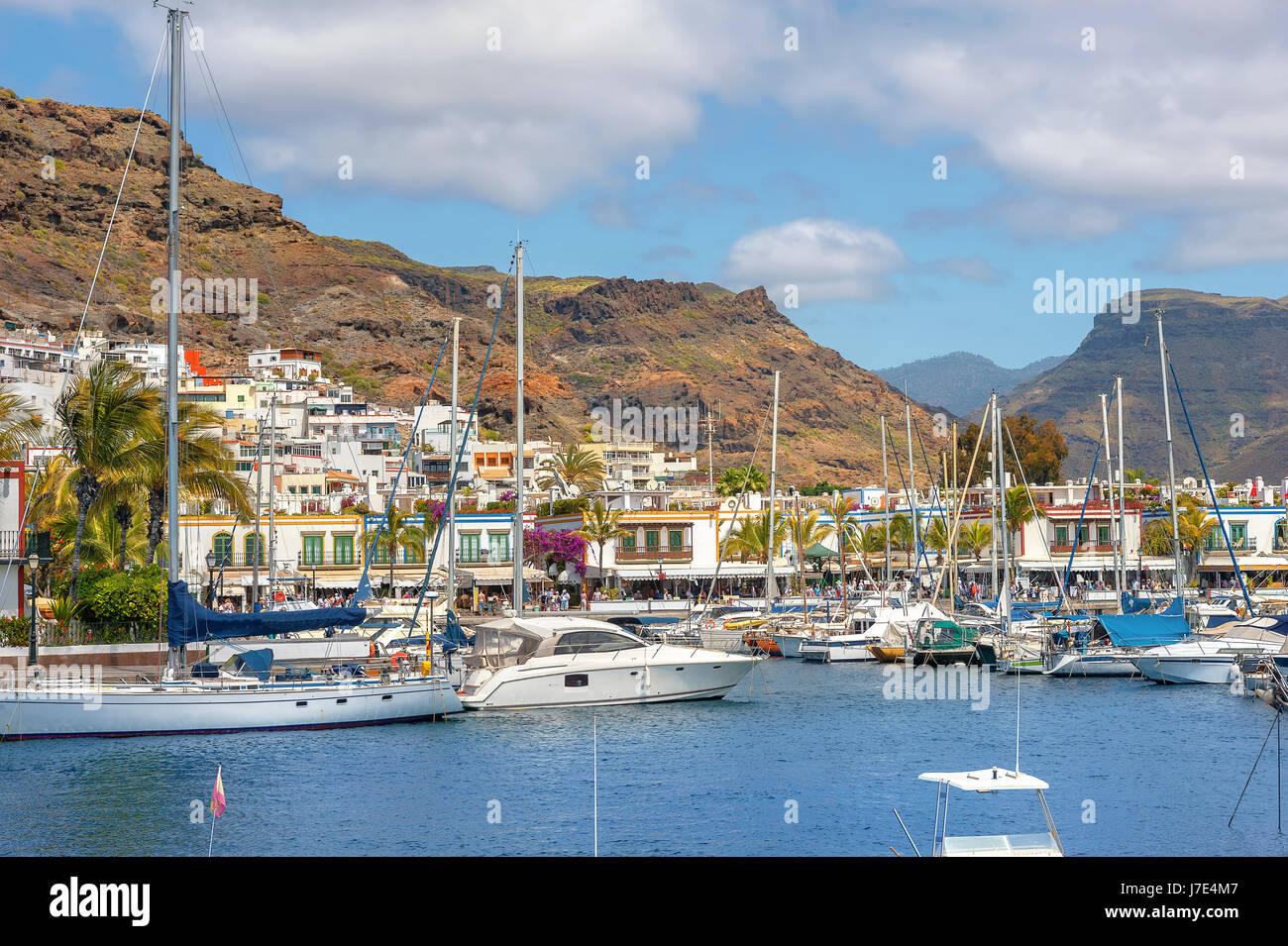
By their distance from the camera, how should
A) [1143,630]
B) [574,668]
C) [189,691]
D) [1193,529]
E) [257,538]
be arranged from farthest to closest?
[1193,529] → [1143,630] → [257,538] → [574,668] → [189,691]

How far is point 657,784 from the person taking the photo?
2764cm

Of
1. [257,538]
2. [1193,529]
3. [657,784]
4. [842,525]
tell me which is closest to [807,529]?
[842,525]

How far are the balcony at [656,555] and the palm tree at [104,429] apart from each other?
43.2m

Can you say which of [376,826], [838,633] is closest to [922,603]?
[838,633]

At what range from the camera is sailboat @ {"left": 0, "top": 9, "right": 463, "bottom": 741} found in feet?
103

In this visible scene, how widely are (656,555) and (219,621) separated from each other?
50.0 m

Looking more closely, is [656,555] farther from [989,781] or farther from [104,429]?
[989,781]

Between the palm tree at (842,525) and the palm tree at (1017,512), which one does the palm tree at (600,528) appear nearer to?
the palm tree at (842,525)

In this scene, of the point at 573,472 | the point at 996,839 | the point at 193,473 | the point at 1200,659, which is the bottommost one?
the point at 1200,659

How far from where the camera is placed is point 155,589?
38969mm

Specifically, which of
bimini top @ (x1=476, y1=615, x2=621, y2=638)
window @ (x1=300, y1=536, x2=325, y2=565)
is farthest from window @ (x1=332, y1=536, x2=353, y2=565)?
bimini top @ (x1=476, y1=615, x2=621, y2=638)

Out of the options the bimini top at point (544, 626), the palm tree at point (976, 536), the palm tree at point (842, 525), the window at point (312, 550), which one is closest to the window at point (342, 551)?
the window at point (312, 550)
